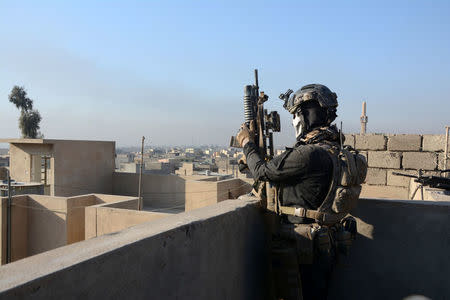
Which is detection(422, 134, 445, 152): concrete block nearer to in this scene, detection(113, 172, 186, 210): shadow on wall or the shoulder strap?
the shoulder strap

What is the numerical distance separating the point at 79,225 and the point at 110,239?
11.2 meters

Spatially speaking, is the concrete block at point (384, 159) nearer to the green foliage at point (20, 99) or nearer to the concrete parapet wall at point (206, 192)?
the concrete parapet wall at point (206, 192)

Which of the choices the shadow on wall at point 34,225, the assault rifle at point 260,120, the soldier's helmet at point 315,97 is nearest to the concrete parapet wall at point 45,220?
the shadow on wall at point 34,225

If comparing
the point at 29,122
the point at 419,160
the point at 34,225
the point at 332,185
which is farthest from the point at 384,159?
the point at 29,122

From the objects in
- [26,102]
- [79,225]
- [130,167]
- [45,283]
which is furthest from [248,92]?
[26,102]

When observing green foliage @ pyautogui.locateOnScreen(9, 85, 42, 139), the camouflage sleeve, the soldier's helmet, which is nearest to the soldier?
the camouflage sleeve

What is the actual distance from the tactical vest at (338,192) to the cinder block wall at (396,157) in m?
5.45

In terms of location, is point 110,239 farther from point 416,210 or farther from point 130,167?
point 130,167

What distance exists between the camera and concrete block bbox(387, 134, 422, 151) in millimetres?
7051

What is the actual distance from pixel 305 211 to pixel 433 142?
5954 millimetres

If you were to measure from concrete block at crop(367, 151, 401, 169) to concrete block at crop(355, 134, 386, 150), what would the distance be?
0.12 metres

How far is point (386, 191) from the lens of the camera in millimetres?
7426

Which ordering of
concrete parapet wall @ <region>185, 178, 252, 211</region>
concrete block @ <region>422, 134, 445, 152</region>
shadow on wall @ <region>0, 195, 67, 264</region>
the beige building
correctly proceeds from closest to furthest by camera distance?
1. concrete block @ <region>422, 134, 445, 152</region>
2. shadow on wall @ <region>0, 195, 67, 264</region>
3. concrete parapet wall @ <region>185, 178, 252, 211</region>
4. the beige building

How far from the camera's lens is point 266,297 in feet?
8.52
